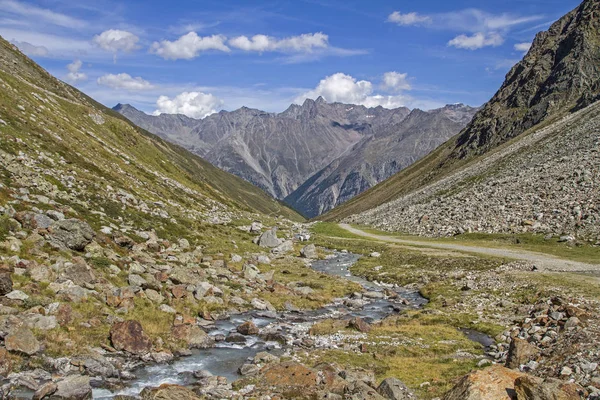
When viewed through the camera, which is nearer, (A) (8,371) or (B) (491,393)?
(B) (491,393)

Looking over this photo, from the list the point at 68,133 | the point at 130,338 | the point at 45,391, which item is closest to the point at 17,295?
the point at 130,338

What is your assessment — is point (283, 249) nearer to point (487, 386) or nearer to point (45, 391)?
point (45, 391)

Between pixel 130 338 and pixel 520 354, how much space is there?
73.9 ft

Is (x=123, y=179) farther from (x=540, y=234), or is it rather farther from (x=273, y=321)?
(x=540, y=234)

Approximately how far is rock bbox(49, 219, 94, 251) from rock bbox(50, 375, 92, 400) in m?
16.9

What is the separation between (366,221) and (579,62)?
425 ft

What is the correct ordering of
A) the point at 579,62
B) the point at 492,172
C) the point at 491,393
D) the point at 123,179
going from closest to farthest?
the point at 491,393, the point at 123,179, the point at 492,172, the point at 579,62

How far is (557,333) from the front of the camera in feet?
86.3

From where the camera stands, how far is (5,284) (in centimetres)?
2431

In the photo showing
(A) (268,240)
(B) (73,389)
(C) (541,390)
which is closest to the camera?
(C) (541,390)

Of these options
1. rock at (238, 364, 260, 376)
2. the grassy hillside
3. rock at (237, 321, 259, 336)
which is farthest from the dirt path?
the grassy hillside

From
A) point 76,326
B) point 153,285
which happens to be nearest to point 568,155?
point 153,285

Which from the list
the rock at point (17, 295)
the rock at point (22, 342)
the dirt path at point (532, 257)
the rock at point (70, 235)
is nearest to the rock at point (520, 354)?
the rock at point (22, 342)

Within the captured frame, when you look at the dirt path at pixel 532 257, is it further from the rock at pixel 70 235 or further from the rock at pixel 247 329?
the rock at pixel 70 235
